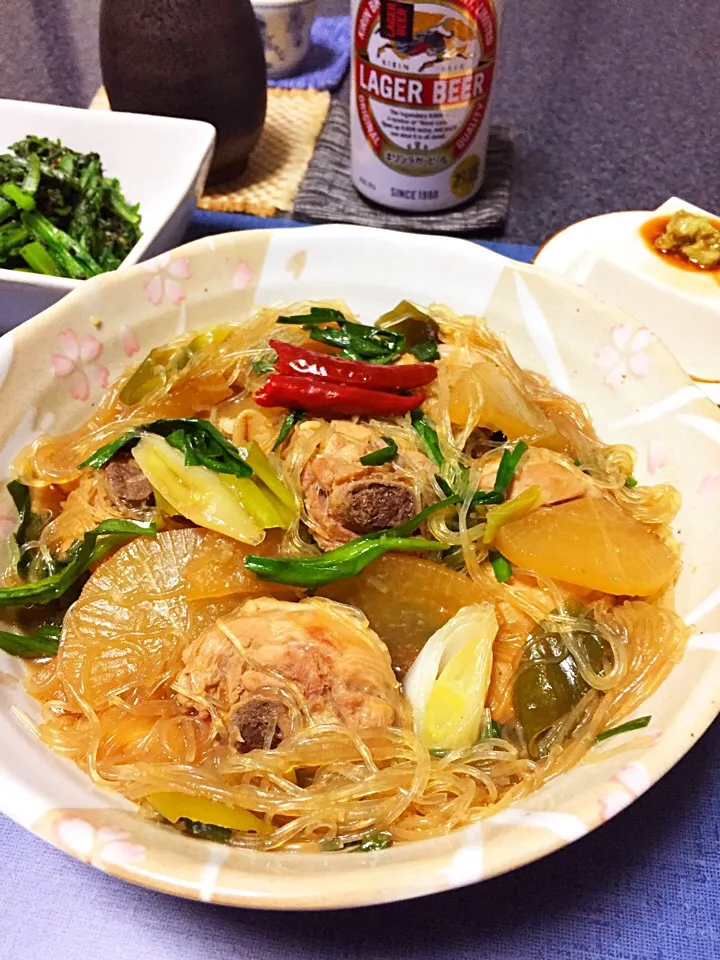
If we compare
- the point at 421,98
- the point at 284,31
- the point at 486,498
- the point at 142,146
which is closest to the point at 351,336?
the point at 486,498

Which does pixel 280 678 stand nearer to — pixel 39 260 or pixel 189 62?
pixel 39 260

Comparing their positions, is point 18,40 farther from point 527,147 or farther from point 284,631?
point 284,631

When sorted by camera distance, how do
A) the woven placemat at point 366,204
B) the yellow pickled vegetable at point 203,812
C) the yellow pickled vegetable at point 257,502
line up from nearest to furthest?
1. the yellow pickled vegetable at point 203,812
2. the yellow pickled vegetable at point 257,502
3. the woven placemat at point 366,204

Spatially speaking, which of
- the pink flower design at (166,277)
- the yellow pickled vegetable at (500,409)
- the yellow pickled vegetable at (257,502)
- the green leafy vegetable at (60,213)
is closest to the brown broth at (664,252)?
the yellow pickled vegetable at (500,409)

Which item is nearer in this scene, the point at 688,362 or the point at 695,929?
the point at 695,929

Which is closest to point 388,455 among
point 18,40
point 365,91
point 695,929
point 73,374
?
point 73,374

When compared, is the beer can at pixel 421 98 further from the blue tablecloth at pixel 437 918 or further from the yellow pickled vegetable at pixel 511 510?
the blue tablecloth at pixel 437 918
